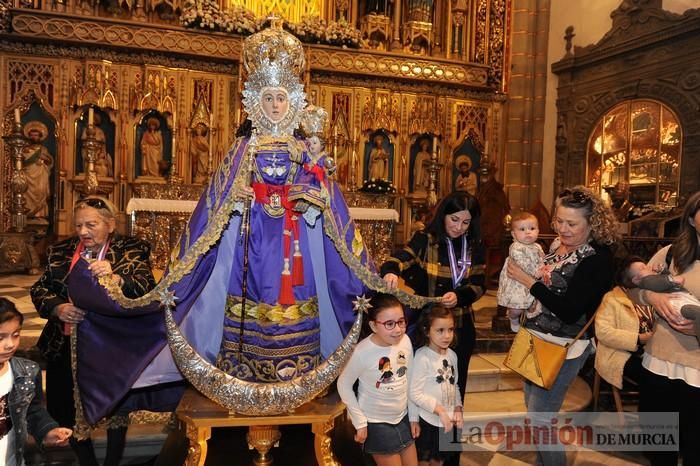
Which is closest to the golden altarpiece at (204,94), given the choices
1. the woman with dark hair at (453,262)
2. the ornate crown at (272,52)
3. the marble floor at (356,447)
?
the marble floor at (356,447)

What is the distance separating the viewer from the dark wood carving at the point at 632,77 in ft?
28.2

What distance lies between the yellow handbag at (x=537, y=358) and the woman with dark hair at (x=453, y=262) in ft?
1.01

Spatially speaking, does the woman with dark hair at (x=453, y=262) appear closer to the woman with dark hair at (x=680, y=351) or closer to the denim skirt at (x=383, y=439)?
the denim skirt at (x=383, y=439)

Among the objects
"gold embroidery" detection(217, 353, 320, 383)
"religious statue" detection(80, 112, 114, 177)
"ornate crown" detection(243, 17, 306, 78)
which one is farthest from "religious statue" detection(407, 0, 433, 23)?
"gold embroidery" detection(217, 353, 320, 383)

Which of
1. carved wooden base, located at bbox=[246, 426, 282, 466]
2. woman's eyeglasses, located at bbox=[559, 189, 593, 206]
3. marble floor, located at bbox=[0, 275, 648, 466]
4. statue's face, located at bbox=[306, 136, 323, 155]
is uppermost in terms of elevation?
statue's face, located at bbox=[306, 136, 323, 155]

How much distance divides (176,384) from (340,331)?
107 cm

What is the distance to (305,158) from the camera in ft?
10.3

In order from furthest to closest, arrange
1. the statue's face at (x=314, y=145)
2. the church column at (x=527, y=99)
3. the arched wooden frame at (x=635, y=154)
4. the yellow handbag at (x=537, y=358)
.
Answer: the church column at (x=527, y=99) → the arched wooden frame at (x=635, y=154) → the statue's face at (x=314, y=145) → the yellow handbag at (x=537, y=358)

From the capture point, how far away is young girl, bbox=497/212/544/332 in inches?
121

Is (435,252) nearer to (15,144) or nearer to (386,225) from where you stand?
(386,225)

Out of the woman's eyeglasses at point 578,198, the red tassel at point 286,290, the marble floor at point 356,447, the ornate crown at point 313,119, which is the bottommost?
the marble floor at point 356,447

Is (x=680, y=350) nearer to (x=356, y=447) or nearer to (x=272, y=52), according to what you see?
(x=356, y=447)

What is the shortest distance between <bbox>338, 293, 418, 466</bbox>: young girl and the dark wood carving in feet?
25.4

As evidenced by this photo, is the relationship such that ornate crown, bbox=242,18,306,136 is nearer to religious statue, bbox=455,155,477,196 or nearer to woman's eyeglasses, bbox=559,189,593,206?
woman's eyeglasses, bbox=559,189,593,206
